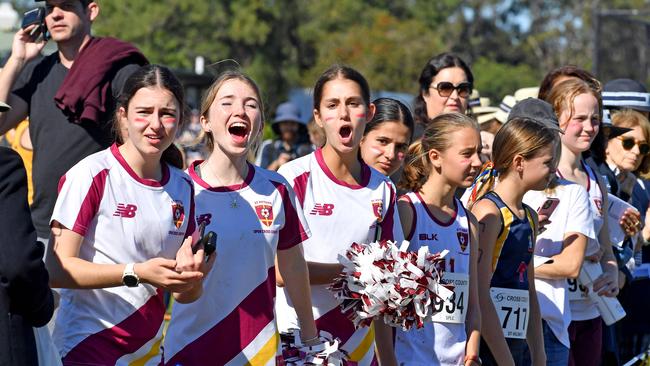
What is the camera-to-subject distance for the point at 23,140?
7.95 metres

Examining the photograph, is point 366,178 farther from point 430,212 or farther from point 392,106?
point 392,106

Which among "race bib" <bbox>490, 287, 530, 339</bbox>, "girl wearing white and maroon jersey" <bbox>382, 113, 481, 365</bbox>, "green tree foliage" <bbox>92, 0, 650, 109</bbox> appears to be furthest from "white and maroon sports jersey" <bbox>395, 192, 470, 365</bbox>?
"green tree foliage" <bbox>92, 0, 650, 109</bbox>

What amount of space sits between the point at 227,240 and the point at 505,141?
2.06 m

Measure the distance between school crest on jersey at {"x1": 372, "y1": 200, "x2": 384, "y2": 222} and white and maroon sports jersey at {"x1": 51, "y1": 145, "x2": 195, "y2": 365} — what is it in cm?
95

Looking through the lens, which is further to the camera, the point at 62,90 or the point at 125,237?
the point at 62,90

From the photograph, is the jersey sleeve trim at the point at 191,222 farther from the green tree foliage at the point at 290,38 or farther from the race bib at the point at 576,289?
the green tree foliage at the point at 290,38

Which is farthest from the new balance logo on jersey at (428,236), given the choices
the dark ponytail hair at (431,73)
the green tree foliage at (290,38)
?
the green tree foliage at (290,38)

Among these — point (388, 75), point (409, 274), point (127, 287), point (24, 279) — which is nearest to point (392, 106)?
point (409, 274)

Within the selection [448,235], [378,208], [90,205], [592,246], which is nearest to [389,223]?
[378,208]

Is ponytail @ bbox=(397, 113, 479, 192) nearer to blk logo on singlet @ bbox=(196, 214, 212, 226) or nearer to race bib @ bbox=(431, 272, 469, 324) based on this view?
race bib @ bbox=(431, 272, 469, 324)

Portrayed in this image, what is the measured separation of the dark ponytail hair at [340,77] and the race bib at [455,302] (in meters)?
0.94

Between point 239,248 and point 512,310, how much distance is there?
74.5 inches

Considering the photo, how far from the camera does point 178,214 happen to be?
4809 mm

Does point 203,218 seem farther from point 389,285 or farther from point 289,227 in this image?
point 389,285
